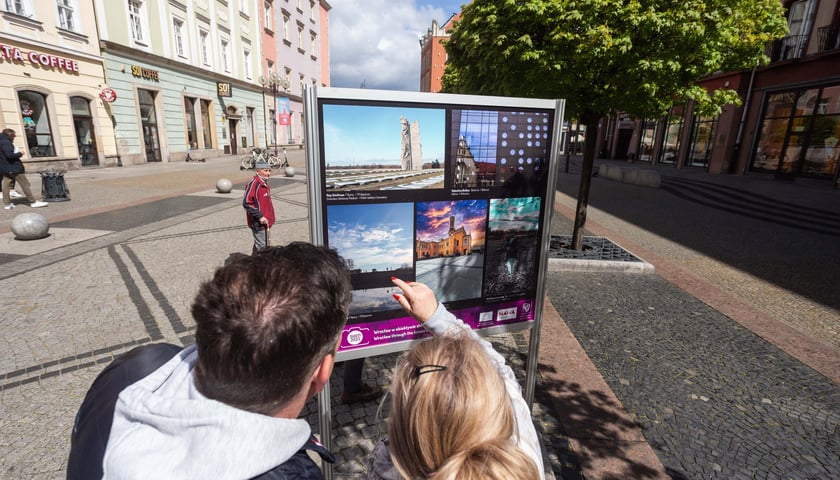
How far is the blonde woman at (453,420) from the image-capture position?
926 mm

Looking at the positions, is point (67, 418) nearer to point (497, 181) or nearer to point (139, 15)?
point (497, 181)

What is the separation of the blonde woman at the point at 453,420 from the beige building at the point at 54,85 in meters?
21.7

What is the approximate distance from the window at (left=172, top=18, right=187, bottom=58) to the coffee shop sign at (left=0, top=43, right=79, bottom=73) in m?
7.76

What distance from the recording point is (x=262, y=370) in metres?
0.92

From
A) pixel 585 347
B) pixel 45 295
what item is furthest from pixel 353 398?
pixel 45 295

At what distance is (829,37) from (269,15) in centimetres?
3810

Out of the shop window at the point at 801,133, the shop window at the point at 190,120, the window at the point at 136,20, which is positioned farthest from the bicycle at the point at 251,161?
the shop window at the point at 801,133

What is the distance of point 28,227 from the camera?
6.96 m

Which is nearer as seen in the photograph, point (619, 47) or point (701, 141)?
point (619, 47)

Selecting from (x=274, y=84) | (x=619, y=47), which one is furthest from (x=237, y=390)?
(x=274, y=84)

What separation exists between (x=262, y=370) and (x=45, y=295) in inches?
228

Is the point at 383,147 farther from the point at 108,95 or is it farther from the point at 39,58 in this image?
the point at 108,95

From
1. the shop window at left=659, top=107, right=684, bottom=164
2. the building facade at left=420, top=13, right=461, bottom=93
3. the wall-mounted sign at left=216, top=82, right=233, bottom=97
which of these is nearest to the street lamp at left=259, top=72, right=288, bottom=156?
the wall-mounted sign at left=216, top=82, right=233, bottom=97

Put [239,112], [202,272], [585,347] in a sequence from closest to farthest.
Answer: [585,347]
[202,272]
[239,112]
